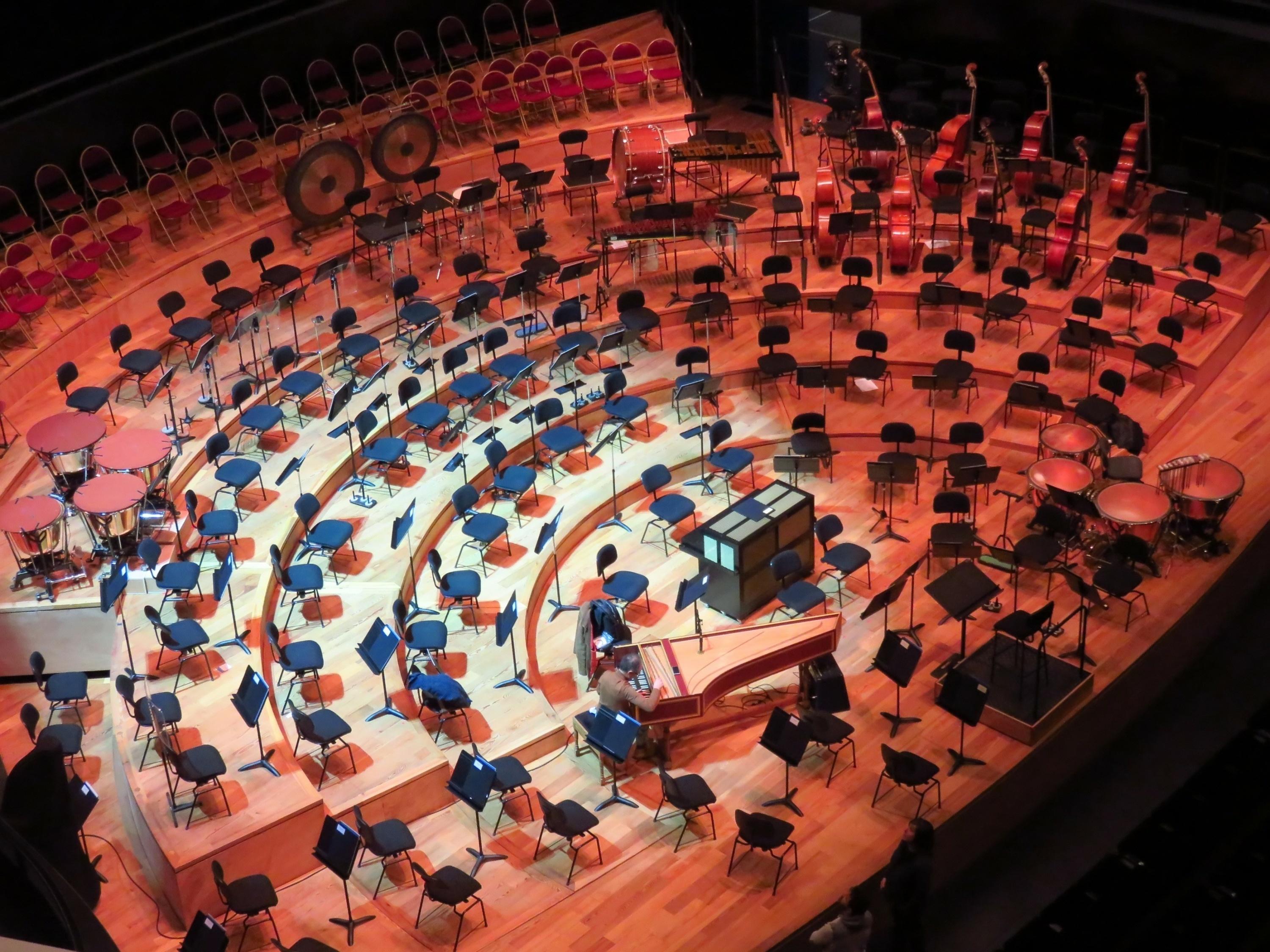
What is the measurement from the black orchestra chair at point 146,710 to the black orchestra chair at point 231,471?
1.73 metres

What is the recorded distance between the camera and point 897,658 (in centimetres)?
838

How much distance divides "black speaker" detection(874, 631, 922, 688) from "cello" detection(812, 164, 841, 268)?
4887 millimetres

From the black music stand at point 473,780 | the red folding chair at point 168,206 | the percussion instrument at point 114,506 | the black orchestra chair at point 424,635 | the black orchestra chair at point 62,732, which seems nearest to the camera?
the black music stand at point 473,780

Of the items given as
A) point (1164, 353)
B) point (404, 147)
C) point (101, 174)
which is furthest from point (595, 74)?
point (1164, 353)

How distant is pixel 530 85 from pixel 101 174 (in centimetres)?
406

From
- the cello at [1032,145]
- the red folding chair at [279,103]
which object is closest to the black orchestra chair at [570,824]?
the cello at [1032,145]

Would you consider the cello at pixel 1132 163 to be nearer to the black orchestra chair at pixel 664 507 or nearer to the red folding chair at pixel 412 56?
the black orchestra chair at pixel 664 507

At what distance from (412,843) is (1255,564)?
5624 mm

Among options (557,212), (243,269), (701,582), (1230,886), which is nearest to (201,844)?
(701,582)

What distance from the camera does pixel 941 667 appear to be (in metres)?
9.22

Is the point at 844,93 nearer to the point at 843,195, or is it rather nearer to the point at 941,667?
the point at 843,195

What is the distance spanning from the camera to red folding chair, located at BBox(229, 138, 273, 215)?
1304cm

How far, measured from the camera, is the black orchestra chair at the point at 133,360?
11.0m

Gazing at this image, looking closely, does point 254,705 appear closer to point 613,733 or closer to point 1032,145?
point 613,733
